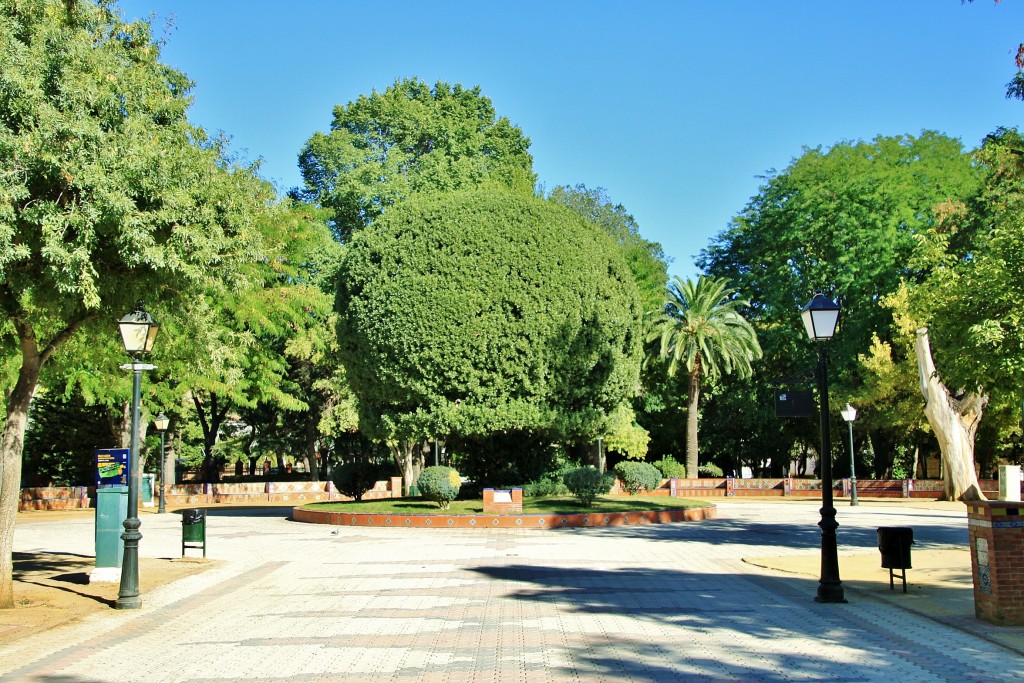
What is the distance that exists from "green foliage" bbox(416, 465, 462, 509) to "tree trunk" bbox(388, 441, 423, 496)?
43.0ft

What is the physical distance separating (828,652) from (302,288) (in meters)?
30.8

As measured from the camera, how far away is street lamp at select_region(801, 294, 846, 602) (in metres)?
12.6

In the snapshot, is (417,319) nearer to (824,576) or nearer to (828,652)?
(824,576)

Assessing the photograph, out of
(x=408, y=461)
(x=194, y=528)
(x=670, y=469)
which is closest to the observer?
(x=194, y=528)

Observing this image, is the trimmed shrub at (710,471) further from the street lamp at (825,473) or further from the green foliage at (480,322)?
the street lamp at (825,473)

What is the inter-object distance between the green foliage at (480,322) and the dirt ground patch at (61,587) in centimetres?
1099

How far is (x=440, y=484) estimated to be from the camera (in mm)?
27156

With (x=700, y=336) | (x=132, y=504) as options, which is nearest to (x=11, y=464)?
(x=132, y=504)

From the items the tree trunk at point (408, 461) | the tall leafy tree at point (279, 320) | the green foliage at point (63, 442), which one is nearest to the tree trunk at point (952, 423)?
the tree trunk at point (408, 461)

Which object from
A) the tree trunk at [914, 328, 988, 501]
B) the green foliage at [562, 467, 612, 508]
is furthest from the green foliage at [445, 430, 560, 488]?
the tree trunk at [914, 328, 988, 501]

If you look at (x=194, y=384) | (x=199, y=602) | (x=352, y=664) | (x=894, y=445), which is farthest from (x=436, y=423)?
(x=894, y=445)

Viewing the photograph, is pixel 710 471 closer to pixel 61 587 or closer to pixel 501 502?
pixel 501 502

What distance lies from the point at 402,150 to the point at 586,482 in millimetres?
25721

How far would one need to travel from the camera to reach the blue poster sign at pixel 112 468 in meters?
15.1
